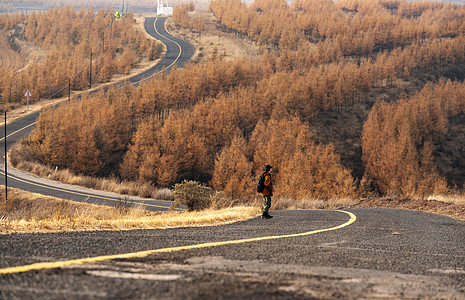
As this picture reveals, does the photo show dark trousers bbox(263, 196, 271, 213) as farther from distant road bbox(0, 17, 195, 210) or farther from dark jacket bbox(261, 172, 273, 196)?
distant road bbox(0, 17, 195, 210)

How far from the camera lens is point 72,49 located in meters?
108

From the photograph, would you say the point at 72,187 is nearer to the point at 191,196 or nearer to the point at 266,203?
the point at 191,196

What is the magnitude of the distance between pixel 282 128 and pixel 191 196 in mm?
59930

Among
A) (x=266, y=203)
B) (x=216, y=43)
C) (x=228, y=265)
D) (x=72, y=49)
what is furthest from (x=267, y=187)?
(x=216, y=43)

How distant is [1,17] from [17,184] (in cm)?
12970

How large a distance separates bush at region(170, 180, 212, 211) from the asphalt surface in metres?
7.08

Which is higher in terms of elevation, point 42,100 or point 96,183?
point 42,100

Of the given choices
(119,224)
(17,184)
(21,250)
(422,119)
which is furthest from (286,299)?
(422,119)

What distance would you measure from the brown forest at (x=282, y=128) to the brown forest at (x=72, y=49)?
1409 centimetres

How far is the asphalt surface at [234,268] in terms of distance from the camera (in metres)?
3.38

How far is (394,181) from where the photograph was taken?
220ft

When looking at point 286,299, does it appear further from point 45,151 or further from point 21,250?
point 45,151

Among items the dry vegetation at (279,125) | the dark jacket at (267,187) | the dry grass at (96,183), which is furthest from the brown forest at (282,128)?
the dark jacket at (267,187)

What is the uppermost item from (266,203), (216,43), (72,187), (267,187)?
(216,43)
